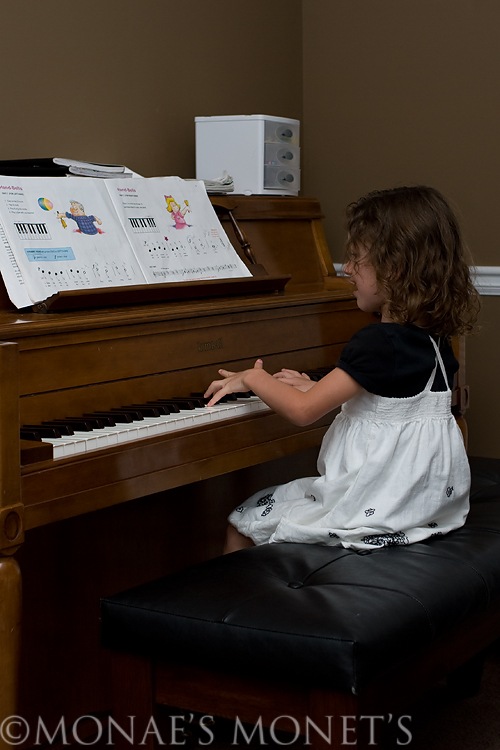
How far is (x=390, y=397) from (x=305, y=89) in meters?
2.13

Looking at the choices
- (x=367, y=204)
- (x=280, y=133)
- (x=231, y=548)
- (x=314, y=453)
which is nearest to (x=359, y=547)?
(x=231, y=548)

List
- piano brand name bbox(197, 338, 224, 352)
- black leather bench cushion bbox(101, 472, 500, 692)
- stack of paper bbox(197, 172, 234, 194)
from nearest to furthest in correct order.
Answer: black leather bench cushion bbox(101, 472, 500, 692) → piano brand name bbox(197, 338, 224, 352) → stack of paper bbox(197, 172, 234, 194)

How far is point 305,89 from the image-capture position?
3836 mm

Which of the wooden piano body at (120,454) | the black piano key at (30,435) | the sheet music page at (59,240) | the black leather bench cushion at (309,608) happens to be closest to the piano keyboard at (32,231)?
the sheet music page at (59,240)

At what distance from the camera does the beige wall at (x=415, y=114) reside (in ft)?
11.3

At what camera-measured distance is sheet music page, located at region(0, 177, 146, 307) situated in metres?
2.03

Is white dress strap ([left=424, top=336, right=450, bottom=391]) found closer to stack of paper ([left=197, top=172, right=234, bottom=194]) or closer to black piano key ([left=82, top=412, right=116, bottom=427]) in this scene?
black piano key ([left=82, top=412, right=116, bottom=427])

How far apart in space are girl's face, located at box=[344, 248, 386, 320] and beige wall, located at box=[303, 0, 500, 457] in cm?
148

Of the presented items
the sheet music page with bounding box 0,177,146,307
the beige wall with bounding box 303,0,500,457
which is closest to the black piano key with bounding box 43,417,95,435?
the sheet music page with bounding box 0,177,146,307

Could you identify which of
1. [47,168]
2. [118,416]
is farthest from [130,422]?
[47,168]

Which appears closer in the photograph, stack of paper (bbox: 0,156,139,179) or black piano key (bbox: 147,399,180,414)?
black piano key (bbox: 147,399,180,414)

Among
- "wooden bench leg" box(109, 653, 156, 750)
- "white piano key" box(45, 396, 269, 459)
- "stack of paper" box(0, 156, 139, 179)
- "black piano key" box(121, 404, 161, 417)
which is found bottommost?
"wooden bench leg" box(109, 653, 156, 750)

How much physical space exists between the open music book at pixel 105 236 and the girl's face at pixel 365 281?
1.43ft

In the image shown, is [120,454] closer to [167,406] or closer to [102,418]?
[102,418]
